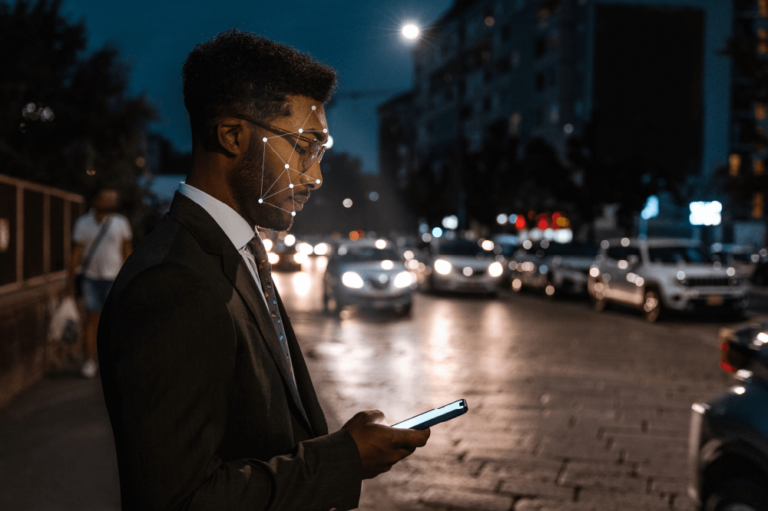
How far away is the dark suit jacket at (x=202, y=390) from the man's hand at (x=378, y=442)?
23 mm

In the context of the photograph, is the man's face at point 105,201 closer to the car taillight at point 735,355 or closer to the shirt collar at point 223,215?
the car taillight at point 735,355

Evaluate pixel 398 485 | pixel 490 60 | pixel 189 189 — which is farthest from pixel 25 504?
pixel 490 60

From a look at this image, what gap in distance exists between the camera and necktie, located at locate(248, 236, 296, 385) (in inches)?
60.3

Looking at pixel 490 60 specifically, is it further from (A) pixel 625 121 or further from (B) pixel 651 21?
(A) pixel 625 121

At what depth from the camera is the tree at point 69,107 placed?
1354 cm

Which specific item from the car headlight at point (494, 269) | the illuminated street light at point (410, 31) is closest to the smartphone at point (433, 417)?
the car headlight at point (494, 269)

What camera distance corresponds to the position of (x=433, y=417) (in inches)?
61.2

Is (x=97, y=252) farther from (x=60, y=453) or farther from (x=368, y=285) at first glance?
(x=368, y=285)

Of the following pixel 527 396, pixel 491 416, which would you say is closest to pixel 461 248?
pixel 527 396

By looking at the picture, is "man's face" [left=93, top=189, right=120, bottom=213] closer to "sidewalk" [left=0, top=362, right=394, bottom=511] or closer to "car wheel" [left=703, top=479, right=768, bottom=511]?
"sidewalk" [left=0, top=362, right=394, bottom=511]

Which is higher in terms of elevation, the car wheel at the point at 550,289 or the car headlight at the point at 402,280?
the car headlight at the point at 402,280

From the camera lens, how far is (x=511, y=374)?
→ 336 inches

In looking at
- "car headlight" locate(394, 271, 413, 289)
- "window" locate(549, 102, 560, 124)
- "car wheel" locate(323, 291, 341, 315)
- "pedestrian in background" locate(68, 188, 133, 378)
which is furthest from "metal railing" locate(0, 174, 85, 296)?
"window" locate(549, 102, 560, 124)

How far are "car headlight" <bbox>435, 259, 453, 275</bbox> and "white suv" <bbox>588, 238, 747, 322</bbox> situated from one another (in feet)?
13.9
